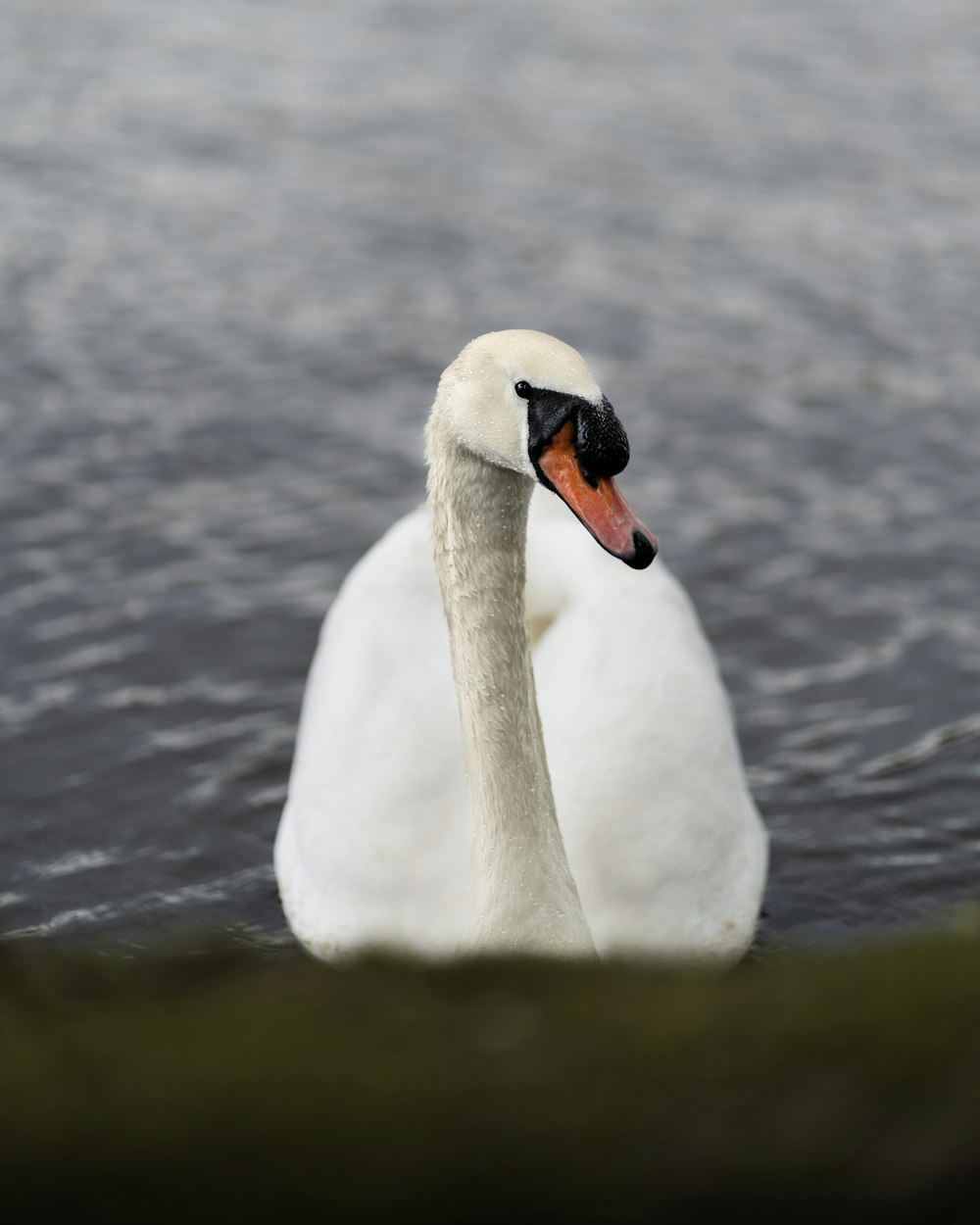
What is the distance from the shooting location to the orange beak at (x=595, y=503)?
3666 millimetres

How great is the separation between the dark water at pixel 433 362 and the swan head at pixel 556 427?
92.0 inches

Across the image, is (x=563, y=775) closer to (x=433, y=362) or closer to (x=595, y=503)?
(x=595, y=503)

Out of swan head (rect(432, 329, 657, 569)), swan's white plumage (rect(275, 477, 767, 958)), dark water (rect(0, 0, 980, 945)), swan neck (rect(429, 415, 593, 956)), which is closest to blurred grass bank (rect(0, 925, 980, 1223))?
swan head (rect(432, 329, 657, 569))

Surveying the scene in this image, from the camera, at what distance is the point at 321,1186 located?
3.67ft

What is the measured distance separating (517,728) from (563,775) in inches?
36.6

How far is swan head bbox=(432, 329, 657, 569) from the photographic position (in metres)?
3.66

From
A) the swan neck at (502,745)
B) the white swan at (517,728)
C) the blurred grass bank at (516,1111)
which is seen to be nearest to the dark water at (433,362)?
the white swan at (517,728)

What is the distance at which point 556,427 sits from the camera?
365 centimetres

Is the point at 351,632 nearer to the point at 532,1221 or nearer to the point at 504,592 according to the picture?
the point at 504,592

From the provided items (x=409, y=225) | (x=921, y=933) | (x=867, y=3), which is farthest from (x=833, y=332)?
(x=921, y=933)

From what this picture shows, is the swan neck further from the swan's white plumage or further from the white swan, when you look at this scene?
the swan's white plumage

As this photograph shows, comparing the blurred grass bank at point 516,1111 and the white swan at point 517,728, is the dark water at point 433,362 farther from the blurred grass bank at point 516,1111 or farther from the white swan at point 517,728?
the blurred grass bank at point 516,1111

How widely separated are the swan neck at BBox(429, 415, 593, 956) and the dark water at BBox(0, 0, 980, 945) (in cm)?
157

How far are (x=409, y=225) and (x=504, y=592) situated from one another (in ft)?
26.6
